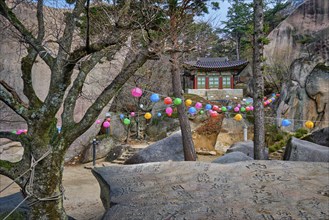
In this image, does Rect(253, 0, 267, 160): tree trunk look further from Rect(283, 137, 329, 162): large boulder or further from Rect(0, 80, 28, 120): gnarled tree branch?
Rect(0, 80, 28, 120): gnarled tree branch

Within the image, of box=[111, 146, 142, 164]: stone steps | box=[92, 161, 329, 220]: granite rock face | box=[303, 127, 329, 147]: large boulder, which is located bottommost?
box=[111, 146, 142, 164]: stone steps

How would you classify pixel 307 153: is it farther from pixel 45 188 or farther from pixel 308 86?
pixel 308 86

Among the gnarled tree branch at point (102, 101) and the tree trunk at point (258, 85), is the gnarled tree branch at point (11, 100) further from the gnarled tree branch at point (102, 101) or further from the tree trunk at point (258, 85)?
the tree trunk at point (258, 85)

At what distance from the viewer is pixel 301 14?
2170cm

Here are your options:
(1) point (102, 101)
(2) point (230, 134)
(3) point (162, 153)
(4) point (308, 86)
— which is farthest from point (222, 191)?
(4) point (308, 86)

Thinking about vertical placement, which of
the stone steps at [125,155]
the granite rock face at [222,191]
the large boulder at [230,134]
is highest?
the granite rock face at [222,191]

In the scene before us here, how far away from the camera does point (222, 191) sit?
3436 millimetres

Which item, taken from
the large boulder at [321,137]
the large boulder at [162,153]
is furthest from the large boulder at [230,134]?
the large boulder at [321,137]

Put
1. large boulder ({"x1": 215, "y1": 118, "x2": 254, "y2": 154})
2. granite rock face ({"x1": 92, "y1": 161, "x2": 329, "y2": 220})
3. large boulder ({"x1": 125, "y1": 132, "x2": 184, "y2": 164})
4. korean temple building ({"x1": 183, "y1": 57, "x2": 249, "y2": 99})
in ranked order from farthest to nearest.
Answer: korean temple building ({"x1": 183, "y1": 57, "x2": 249, "y2": 99})
large boulder ({"x1": 215, "y1": 118, "x2": 254, "y2": 154})
large boulder ({"x1": 125, "y1": 132, "x2": 184, "y2": 164})
granite rock face ({"x1": 92, "y1": 161, "x2": 329, "y2": 220})

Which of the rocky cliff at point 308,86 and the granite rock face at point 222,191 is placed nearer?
the granite rock face at point 222,191

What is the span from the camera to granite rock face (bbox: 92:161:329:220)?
9.56ft

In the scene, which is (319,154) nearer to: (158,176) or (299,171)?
(299,171)

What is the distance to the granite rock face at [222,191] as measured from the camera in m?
2.91

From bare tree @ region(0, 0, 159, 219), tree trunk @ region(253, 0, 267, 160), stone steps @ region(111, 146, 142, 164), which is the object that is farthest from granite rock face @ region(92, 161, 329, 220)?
stone steps @ region(111, 146, 142, 164)
